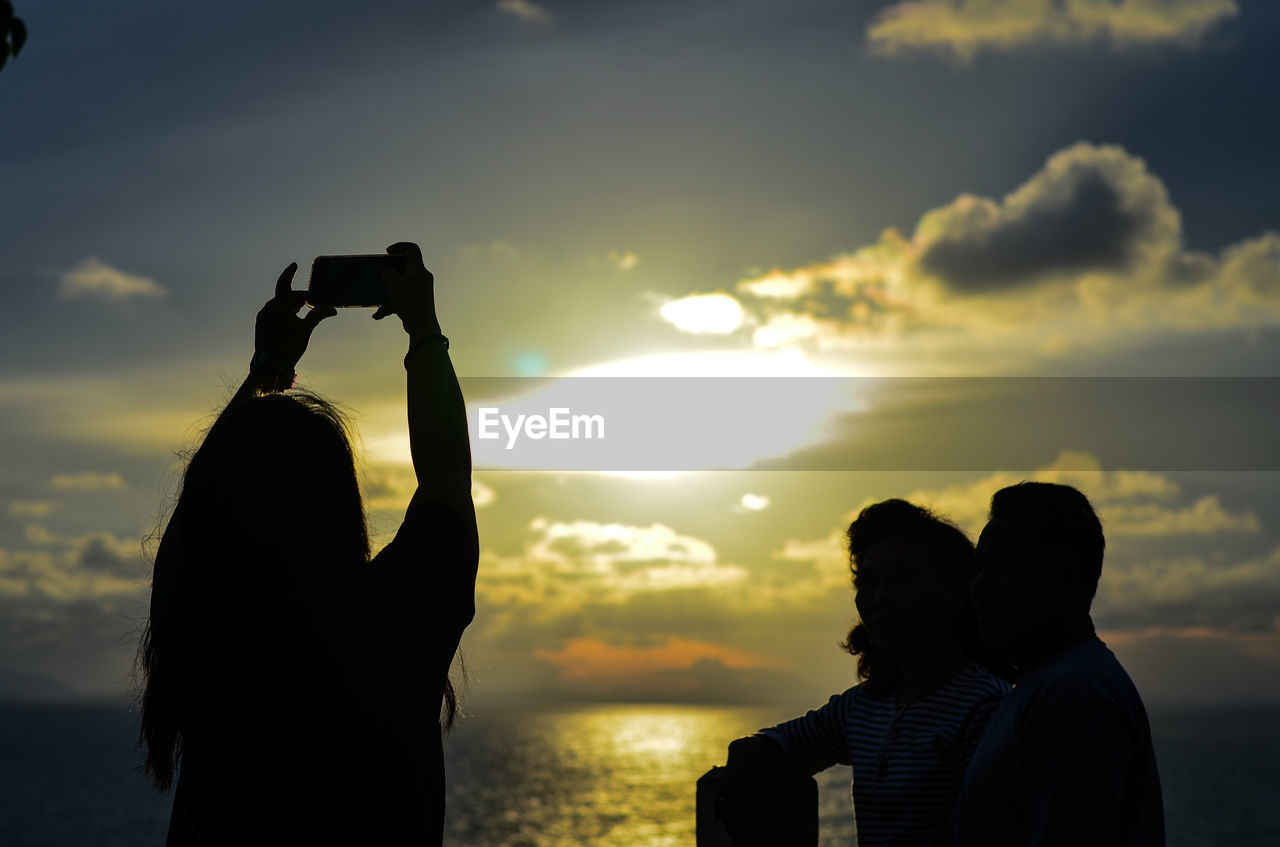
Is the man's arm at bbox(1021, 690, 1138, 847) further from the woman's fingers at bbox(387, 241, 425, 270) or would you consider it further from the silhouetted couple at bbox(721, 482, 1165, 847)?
the woman's fingers at bbox(387, 241, 425, 270)

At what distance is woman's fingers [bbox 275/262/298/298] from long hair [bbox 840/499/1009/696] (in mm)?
2001

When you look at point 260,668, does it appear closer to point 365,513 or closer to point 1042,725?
point 365,513

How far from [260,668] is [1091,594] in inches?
76.5

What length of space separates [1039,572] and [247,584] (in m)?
1.83

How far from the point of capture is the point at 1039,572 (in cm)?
262

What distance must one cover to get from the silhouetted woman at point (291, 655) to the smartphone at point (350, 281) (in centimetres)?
70

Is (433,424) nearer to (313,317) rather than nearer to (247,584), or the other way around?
(247,584)

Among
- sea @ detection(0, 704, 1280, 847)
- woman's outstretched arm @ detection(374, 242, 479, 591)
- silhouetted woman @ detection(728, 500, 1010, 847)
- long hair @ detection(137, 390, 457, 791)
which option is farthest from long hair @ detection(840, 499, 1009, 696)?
sea @ detection(0, 704, 1280, 847)

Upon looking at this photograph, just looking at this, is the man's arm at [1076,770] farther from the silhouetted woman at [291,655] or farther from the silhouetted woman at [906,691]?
the silhouetted woman at [291,655]

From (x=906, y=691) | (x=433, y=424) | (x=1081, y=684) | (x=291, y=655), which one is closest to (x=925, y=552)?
(x=906, y=691)

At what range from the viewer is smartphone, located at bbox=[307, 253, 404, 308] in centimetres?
291

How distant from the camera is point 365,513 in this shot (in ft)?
7.67

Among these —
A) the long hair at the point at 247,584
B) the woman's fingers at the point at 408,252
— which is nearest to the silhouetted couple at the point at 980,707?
the long hair at the point at 247,584

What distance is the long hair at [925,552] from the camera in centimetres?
340
